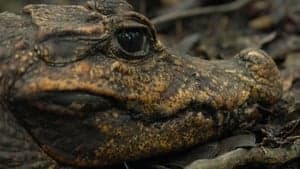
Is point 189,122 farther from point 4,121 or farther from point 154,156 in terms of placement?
point 4,121

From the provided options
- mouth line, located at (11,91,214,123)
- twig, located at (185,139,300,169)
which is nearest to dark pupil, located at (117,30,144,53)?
mouth line, located at (11,91,214,123)

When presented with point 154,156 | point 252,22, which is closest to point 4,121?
point 154,156

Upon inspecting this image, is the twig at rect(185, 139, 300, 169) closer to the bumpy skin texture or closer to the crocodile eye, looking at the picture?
the bumpy skin texture

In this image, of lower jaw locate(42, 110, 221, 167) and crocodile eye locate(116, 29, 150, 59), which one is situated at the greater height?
crocodile eye locate(116, 29, 150, 59)

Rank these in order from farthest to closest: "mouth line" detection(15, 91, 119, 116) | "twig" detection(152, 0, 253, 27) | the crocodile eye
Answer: "twig" detection(152, 0, 253, 27), the crocodile eye, "mouth line" detection(15, 91, 119, 116)

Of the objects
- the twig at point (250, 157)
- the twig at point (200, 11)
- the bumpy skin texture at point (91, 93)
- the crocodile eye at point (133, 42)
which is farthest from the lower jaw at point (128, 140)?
the twig at point (200, 11)

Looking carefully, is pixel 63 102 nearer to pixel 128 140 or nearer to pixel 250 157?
pixel 128 140

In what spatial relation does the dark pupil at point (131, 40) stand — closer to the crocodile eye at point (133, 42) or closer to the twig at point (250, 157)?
the crocodile eye at point (133, 42)

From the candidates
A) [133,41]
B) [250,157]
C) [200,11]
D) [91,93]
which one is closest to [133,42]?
[133,41]

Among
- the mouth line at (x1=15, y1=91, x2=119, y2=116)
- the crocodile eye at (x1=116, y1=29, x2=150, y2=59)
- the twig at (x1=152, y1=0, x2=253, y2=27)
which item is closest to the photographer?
the mouth line at (x1=15, y1=91, x2=119, y2=116)

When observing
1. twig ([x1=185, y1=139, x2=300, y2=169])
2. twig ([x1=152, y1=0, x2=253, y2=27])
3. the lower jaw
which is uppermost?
twig ([x1=152, y1=0, x2=253, y2=27])
